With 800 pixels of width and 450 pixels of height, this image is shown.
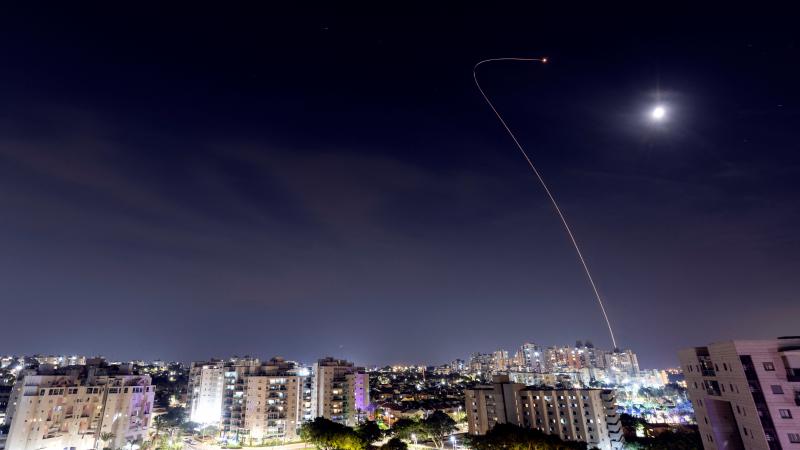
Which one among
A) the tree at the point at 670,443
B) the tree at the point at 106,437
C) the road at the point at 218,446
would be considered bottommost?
the tree at the point at 670,443

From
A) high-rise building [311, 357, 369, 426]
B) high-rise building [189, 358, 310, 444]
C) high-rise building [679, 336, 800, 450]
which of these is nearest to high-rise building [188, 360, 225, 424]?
high-rise building [189, 358, 310, 444]

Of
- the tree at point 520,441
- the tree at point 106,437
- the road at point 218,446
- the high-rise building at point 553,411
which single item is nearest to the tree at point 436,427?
the high-rise building at point 553,411

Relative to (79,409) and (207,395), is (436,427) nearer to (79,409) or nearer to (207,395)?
(79,409)

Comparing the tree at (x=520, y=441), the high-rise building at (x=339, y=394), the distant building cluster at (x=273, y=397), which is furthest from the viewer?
the high-rise building at (x=339, y=394)

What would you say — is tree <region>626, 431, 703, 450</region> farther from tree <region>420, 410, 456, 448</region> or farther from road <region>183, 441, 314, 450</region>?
road <region>183, 441, 314, 450</region>

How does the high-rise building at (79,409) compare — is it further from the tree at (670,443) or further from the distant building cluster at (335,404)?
the tree at (670,443)

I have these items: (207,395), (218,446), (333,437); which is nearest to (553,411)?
(333,437)
